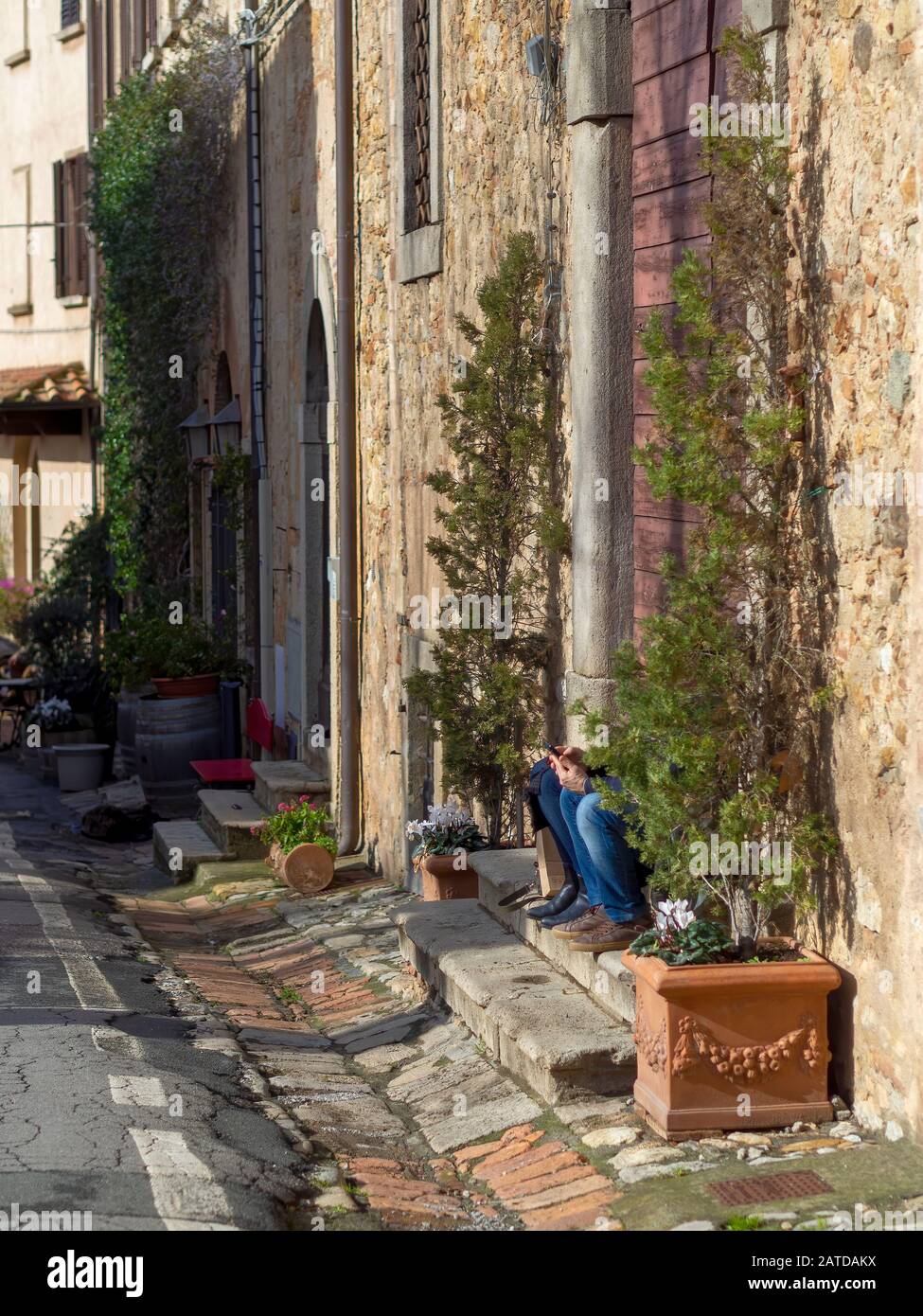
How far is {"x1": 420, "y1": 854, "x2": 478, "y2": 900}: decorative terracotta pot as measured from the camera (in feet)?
25.6

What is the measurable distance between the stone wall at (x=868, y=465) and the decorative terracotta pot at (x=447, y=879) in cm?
302

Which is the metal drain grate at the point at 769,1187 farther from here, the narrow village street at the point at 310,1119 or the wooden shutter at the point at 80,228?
the wooden shutter at the point at 80,228

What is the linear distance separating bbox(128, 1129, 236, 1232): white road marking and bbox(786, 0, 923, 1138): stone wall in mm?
1720

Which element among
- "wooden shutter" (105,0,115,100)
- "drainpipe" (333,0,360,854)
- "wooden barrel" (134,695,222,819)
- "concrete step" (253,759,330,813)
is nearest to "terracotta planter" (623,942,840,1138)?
"drainpipe" (333,0,360,854)

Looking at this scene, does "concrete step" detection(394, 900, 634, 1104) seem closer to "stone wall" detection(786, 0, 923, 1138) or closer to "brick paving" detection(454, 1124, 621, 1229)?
"brick paving" detection(454, 1124, 621, 1229)

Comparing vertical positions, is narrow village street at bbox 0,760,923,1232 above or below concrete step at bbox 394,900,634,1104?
below

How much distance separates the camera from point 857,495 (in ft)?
15.2

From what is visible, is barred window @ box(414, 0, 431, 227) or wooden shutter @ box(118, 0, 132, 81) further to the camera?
wooden shutter @ box(118, 0, 132, 81)

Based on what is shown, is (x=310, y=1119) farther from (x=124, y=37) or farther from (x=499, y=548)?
(x=124, y=37)

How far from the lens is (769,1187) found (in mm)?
4340

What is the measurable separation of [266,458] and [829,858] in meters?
8.78

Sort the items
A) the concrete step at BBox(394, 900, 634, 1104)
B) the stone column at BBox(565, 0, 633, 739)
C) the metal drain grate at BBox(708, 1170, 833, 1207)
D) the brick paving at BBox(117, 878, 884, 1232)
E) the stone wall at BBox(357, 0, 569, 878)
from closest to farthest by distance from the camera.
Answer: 1. the metal drain grate at BBox(708, 1170, 833, 1207)
2. the brick paving at BBox(117, 878, 884, 1232)
3. the concrete step at BBox(394, 900, 634, 1104)
4. the stone column at BBox(565, 0, 633, 739)
5. the stone wall at BBox(357, 0, 569, 878)

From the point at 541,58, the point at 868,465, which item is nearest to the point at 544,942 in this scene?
the point at 868,465
